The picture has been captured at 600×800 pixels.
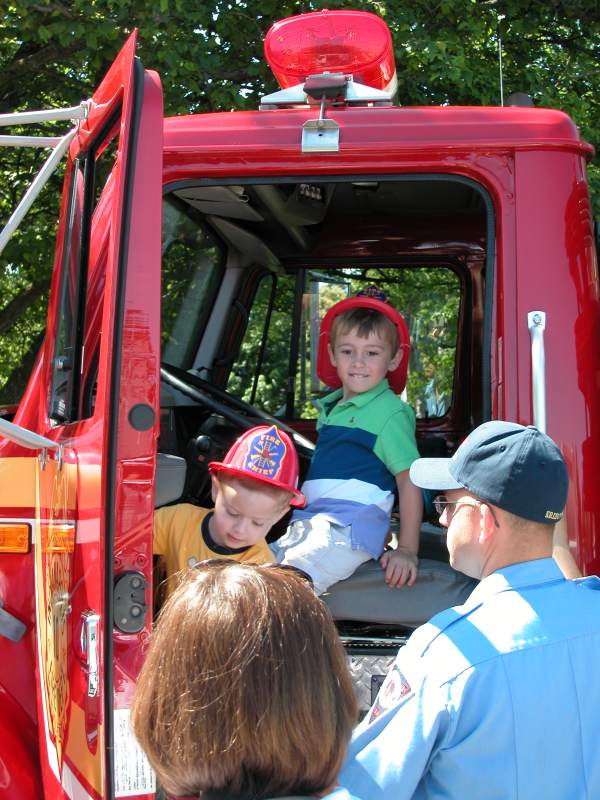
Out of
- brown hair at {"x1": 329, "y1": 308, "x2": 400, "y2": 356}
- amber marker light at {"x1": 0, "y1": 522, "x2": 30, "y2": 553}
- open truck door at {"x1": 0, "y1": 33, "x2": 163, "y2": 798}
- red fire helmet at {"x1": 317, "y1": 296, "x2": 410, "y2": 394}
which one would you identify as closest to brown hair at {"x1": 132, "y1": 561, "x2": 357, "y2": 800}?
open truck door at {"x1": 0, "y1": 33, "x2": 163, "y2": 798}

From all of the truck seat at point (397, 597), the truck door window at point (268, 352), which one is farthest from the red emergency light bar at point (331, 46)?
the truck seat at point (397, 597)

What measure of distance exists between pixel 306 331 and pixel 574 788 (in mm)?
2942

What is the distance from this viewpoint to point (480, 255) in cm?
424

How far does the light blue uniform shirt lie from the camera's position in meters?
1.52

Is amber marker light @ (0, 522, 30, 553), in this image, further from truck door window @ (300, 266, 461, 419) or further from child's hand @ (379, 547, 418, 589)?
truck door window @ (300, 266, 461, 419)

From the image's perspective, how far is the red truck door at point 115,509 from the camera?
83.1 inches

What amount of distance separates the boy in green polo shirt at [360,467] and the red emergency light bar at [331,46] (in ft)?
2.39

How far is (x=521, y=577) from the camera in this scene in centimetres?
167

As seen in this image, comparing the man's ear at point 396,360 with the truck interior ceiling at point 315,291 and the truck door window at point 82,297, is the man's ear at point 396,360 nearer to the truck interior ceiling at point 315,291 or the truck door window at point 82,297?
the truck interior ceiling at point 315,291

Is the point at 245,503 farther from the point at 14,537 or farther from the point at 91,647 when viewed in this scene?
the point at 91,647

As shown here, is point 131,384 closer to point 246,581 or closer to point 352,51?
point 246,581

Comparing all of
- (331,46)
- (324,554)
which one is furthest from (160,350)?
(331,46)

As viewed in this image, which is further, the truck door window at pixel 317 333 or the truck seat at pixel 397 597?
the truck door window at pixel 317 333

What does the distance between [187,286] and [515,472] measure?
8.92 ft
